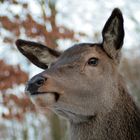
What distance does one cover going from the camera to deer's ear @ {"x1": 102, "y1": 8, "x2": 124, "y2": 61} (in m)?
6.52

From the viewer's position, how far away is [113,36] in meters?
6.62

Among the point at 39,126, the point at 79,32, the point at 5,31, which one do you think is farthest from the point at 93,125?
the point at 39,126

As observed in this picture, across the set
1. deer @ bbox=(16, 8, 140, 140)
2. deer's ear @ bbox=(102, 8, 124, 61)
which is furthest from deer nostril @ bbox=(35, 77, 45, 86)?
deer's ear @ bbox=(102, 8, 124, 61)

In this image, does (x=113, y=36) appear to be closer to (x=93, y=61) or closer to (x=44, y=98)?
(x=93, y=61)

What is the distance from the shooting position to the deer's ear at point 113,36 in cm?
652

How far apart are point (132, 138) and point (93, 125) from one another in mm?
498

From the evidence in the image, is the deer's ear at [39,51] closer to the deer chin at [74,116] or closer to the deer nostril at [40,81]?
the deer chin at [74,116]

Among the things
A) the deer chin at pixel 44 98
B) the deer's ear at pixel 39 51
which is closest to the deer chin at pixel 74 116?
the deer chin at pixel 44 98

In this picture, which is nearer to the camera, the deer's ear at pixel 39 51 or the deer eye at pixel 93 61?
the deer eye at pixel 93 61

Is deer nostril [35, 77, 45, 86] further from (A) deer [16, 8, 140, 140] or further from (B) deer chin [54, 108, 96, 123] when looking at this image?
(B) deer chin [54, 108, 96, 123]

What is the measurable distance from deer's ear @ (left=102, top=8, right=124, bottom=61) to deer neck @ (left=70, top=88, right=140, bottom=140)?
1.83ft

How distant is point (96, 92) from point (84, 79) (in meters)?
0.23

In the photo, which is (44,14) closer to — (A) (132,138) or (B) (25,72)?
(B) (25,72)

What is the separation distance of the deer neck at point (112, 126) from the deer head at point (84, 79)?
78mm
